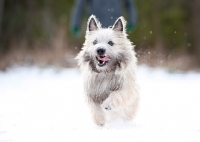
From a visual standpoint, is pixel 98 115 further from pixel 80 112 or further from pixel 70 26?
pixel 70 26

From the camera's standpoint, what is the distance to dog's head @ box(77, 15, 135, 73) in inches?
227

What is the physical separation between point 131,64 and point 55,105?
2.18m

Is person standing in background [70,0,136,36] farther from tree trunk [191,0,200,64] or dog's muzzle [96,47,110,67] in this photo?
tree trunk [191,0,200,64]

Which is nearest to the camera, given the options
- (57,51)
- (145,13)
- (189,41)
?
(57,51)

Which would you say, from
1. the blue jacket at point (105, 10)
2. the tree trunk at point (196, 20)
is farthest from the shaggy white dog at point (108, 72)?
the tree trunk at point (196, 20)

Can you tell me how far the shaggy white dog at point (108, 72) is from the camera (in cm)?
584

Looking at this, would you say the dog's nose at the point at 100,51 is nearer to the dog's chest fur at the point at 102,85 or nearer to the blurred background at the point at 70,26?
the dog's chest fur at the point at 102,85

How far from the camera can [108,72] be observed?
19.5ft

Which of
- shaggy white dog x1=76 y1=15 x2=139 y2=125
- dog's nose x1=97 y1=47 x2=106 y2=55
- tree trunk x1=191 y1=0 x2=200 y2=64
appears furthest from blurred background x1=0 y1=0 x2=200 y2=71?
dog's nose x1=97 y1=47 x2=106 y2=55

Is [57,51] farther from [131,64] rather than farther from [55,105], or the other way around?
[131,64]

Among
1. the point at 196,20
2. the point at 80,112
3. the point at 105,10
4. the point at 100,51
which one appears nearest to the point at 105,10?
the point at 105,10

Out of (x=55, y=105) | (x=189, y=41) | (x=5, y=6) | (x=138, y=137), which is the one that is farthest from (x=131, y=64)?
(x=189, y=41)

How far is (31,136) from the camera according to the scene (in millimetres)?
5348

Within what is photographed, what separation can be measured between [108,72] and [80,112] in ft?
4.56
